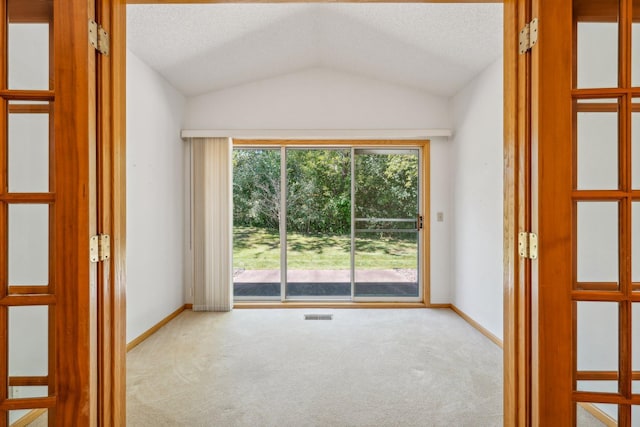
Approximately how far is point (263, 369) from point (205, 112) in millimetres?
3265

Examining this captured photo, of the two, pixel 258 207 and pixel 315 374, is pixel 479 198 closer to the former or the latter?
pixel 315 374

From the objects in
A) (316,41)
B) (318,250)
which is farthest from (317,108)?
(318,250)

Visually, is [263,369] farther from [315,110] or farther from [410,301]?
[315,110]

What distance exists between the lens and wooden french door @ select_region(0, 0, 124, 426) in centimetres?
121

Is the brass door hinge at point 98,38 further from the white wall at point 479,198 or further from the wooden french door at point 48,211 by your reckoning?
the white wall at point 479,198

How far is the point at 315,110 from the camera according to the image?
180 inches

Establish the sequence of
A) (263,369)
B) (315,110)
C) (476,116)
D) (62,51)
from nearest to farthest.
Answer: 1. (62,51)
2. (263,369)
3. (476,116)
4. (315,110)

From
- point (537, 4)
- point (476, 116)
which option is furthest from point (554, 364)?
point (476, 116)

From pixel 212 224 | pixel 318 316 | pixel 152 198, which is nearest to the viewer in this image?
pixel 152 198

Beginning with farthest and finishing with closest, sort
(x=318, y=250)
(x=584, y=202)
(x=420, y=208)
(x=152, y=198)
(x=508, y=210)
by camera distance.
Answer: (x=318, y=250), (x=420, y=208), (x=152, y=198), (x=508, y=210), (x=584, y=202)

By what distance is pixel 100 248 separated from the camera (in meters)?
1.28

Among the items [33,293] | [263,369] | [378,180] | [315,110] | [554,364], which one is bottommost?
[263,369]

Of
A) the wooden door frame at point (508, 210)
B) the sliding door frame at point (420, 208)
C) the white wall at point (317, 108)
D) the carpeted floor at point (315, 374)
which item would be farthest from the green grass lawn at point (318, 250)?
the wooden door frame at point (508, 210)

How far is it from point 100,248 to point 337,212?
12.2 ft
